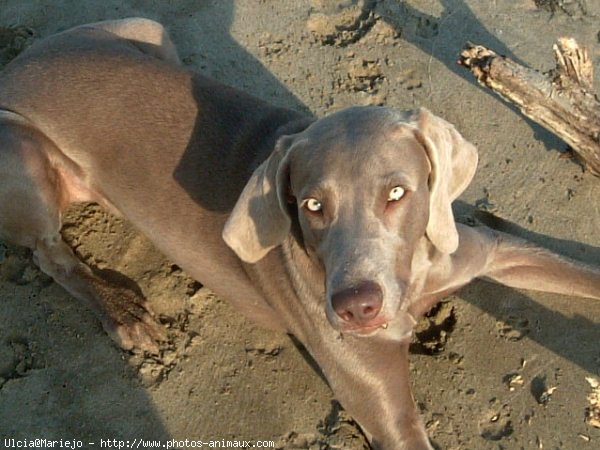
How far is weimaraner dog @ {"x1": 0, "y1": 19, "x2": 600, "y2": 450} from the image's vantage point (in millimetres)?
2908

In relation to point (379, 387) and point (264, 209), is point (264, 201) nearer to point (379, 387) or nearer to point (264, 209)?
point (264, 209)

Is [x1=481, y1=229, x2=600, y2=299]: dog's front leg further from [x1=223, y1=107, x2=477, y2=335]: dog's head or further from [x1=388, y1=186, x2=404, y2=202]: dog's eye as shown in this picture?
[x1=388, y1=186, x2=404, y2=202]: dog's eye

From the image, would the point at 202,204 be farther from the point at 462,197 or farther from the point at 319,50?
the point at 319,50

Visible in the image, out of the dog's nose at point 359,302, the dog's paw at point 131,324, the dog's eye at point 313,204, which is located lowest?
the dog's paw at point 131,324

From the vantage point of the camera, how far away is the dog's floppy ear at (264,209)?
10.2 ft

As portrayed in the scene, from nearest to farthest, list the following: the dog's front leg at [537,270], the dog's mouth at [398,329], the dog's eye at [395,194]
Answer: the dog's eye at [395,194], the dog's mouth at [398,329], the dog's front leg at [537,270]

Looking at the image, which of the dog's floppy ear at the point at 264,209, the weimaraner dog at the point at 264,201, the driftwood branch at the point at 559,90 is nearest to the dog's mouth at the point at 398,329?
the weimaraner dog at the point at 264,201

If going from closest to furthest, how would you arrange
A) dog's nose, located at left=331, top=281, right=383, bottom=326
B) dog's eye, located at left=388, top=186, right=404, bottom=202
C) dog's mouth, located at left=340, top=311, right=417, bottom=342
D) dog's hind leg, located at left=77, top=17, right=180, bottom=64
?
dog's nose, located at left=331, top=281, right=383, bottom=326 < dog's eye, located at left=388, top=186, right=404, bottom=202 < dog's mouth, located at left=340, top=311, right=417, bottom=342 < dog's hind leg, located at left=77, top=17, right=180, bottom=64

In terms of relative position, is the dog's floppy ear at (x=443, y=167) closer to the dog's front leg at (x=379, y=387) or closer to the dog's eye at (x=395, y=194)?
the dog's eye at (x=395, y=194)

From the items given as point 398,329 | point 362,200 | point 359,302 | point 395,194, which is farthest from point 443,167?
point 398,329

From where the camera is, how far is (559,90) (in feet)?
13.2

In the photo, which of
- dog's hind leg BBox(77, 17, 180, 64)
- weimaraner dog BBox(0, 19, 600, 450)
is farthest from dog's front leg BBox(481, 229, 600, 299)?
dog's hind leg BBox(77, 17, 180, 64)

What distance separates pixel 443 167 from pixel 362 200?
37 cm

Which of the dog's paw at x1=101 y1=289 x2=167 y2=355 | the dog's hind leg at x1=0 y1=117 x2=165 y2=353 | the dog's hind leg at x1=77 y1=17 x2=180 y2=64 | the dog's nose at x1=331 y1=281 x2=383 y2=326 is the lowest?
the dog's paw at x1=101 y1=289 x2=167 y2=355
